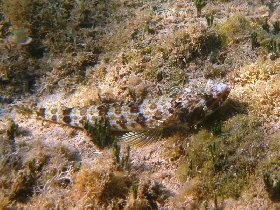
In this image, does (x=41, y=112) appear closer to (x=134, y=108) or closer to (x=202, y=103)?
(x=134, y=108)

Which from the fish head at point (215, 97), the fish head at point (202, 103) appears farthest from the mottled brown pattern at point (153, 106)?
the fish head at point (215, 97)

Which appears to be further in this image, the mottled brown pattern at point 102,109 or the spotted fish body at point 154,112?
the mottled brown pattern at point 102,109

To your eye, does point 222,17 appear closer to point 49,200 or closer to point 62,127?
point 62,127

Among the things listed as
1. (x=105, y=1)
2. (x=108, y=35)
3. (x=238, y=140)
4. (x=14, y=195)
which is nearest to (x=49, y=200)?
(x=14, y=195)

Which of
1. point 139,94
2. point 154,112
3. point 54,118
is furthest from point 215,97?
point 54,118

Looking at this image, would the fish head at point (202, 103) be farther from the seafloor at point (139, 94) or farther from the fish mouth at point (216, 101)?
the seafloor at point (139, 94)

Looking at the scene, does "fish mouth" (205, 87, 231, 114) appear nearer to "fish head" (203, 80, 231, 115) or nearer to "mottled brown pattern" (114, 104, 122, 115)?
"fish head" (203, 80, 231, 115)

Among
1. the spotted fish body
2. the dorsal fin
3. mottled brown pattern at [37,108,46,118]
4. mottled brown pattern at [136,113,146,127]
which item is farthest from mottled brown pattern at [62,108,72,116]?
mottled brown pattern at [136,113,146,127]
